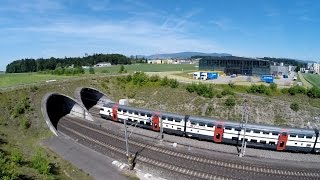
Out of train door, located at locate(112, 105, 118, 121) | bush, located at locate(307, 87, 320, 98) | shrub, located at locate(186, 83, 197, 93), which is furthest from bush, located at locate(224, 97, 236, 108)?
train door, located at locate(112, 105, 118, 121)

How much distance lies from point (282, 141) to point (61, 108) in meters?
53.9

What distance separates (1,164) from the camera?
3331 centimetres

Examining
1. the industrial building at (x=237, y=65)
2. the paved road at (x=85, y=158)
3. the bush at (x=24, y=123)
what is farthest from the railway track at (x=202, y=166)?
the industrial building at (x=237, y=65)

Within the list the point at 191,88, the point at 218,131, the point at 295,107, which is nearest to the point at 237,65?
the point at 191,88

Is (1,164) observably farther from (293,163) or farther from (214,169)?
(293,163)

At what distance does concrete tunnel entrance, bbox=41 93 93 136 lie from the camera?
70438 millimetres

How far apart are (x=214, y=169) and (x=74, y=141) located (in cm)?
2642

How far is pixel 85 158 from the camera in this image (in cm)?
4825

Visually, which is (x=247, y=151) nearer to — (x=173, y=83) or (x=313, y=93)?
(x=313, y=93)

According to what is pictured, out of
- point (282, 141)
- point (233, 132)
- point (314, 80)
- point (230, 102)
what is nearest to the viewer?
point (282, 141)

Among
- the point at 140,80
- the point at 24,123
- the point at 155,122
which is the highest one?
the point at 140,80

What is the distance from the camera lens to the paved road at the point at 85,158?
4316 centimetres

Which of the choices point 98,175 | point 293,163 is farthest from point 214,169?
point 98,175

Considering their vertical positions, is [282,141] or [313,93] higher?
[313,93]
